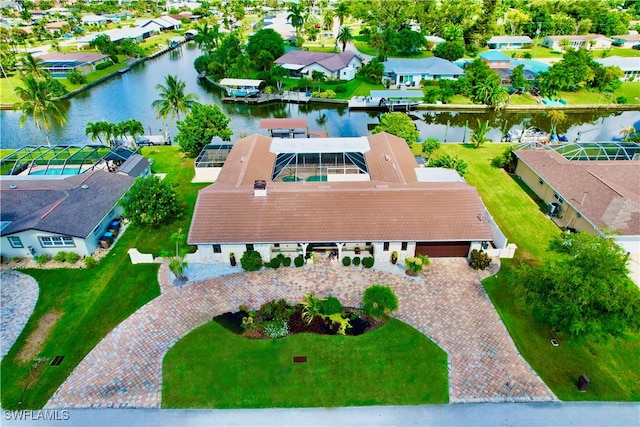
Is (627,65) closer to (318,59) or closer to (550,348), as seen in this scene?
(318,59)

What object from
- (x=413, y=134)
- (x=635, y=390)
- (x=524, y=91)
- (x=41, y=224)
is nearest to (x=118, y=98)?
(x=41, y=224)

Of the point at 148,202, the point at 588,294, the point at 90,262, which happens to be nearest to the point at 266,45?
the point at 148,202

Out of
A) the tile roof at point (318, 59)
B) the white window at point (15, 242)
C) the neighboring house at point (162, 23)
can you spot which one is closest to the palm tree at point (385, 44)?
the tile roof at point (318, 59)

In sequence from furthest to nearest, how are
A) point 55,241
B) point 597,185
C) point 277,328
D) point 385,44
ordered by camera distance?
point 385,44
point 597,185
point 55,241
point 277,328

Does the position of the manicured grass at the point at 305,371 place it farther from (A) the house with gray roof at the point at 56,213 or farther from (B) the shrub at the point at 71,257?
(A) the house with gray roof at the point at 56,213

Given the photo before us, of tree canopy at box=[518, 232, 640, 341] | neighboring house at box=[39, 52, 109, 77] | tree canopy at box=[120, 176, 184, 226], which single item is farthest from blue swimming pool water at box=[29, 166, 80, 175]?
neighboring house at box=[39, 52, 109, 77]

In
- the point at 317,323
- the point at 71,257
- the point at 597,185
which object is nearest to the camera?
the point at 317,323
